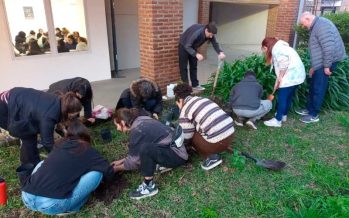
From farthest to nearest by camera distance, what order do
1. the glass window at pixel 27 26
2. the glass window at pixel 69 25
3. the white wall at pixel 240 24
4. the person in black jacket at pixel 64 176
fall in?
1. the white wall at pixel 240 24
2. the glass window at pixel 69 25
3. the glass window at pixel 27 26
4. the person in black jacket at pixel 64 176

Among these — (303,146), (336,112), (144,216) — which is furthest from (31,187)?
(336,112)

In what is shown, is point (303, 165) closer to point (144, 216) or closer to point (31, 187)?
point (144, 216)

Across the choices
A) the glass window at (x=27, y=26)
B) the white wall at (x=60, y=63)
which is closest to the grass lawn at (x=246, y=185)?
the white wall at (x=60, y=63)

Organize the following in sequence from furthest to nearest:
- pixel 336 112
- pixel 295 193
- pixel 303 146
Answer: pixel 336 112 < pixel 303 146 < pixel 295 193

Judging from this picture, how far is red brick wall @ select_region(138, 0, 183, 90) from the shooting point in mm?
4873

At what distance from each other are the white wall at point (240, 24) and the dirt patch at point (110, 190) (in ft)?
33.6

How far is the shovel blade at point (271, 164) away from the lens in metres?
3.21

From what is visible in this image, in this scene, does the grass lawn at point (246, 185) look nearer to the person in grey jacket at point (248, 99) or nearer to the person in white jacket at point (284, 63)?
the person in grey jacket at point (248, 99)

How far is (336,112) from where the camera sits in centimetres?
505

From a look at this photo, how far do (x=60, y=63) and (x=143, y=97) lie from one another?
291cm

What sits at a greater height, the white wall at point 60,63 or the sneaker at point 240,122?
the white wall at point 60,63

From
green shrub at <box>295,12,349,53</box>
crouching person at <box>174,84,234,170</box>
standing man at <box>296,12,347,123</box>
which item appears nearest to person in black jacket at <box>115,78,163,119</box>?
crouching person at <box>174,84,234,170</box>

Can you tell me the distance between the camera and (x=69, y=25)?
5805 mm

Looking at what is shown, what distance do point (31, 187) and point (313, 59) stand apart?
398 cm
